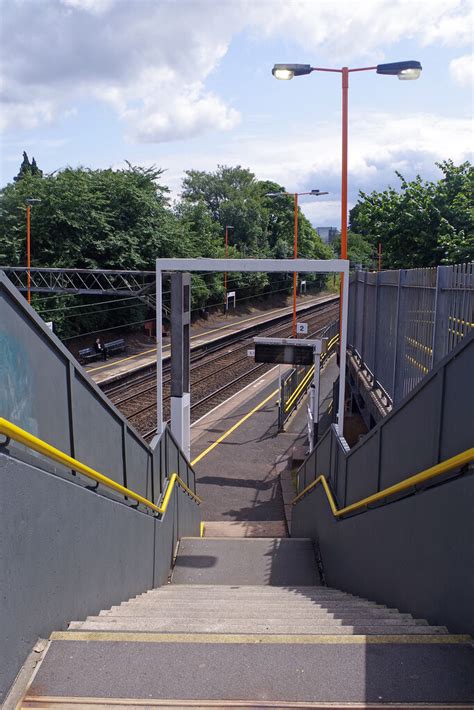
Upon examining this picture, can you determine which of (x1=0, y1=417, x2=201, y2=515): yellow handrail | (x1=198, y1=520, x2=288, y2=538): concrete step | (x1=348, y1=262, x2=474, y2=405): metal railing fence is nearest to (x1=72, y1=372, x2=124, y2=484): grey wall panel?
(x1=0, y1=417, x2=201, y2=515): yellow handrail

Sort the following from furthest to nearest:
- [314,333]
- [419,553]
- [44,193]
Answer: [314,333]
[44,193]
[419,553]

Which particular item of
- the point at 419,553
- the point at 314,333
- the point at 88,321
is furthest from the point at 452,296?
the point at 314,333

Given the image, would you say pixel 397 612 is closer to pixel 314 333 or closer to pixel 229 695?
pixel 229 695

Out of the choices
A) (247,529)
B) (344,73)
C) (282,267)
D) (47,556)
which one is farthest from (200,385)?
(47,556)

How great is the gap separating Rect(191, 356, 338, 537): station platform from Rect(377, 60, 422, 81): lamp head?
8.83 metres

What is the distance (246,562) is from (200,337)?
101ft

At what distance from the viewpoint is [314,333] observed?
139ft

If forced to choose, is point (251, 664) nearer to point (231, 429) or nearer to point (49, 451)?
point (49, 451)

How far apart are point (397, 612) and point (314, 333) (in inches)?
1518

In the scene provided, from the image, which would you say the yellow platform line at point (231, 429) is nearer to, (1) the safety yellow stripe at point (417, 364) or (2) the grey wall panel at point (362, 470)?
(1) the safety yellow stripe at point (417, 364)

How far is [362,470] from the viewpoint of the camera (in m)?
5.87

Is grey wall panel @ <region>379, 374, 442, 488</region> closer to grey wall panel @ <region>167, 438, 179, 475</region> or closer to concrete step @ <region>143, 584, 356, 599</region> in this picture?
concrete step @ <region>143, 584, 356, 599</region>

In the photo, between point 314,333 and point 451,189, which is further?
point 314,333

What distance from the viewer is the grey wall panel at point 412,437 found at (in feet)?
12.6
